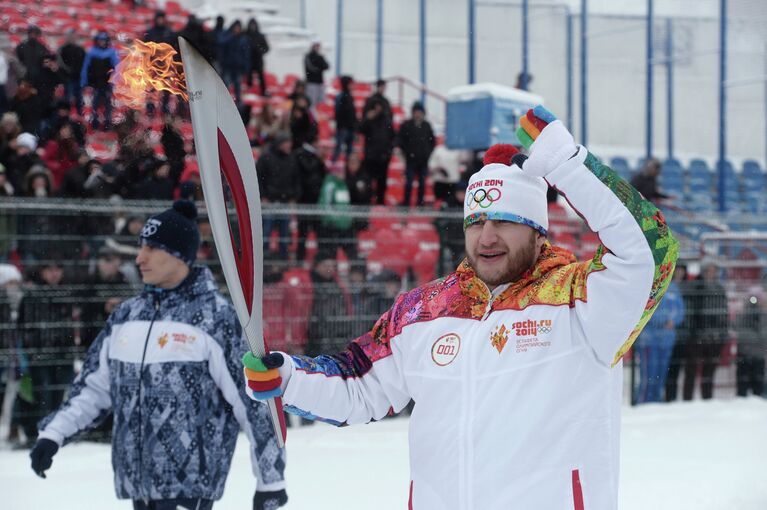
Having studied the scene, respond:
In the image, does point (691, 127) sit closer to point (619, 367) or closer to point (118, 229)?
point (118, 229)

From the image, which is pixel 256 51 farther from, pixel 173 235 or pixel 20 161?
pixel 173 235

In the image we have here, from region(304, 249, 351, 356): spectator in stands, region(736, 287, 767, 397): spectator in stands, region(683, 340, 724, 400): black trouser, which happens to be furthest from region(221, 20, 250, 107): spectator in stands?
region(736, 287, 767, 397): spectator in stands

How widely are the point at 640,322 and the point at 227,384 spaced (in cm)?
151

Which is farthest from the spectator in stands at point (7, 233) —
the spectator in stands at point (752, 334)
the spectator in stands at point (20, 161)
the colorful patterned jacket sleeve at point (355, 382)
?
the spectator in stands at point (752, 334)

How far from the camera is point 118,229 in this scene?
630 cm

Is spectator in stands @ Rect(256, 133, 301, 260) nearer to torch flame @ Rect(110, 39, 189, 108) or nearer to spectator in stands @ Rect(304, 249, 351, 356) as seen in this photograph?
spectator in stands @ Rect(304, 249, 351, 356)

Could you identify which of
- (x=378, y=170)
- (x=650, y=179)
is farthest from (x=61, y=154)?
(x=650, y=179)

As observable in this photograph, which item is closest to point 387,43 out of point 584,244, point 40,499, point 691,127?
point 691,127

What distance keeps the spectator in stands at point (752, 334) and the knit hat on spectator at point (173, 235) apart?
622 cm

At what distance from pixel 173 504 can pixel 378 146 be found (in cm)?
647

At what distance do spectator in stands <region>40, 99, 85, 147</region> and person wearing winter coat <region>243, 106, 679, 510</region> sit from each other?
5109 millimetres

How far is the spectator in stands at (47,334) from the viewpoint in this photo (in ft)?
19.9

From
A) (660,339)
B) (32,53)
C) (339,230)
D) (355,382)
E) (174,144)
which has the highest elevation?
(32,53)

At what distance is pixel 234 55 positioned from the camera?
10.3 meters
